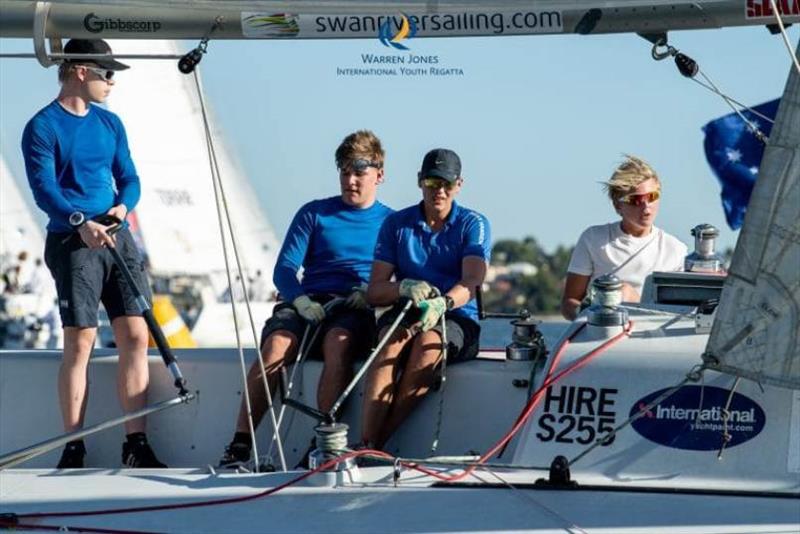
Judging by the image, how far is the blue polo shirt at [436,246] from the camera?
6512 mm

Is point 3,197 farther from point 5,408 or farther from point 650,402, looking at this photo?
point 650,402

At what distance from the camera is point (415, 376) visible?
6336 mm

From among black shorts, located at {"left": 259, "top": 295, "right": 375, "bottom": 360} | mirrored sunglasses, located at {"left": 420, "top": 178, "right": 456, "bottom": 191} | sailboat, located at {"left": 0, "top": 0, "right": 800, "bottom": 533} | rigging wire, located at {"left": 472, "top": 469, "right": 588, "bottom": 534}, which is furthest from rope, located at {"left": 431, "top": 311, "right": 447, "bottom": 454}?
rigging wire, located at {"left": 472, "top": 469, "right": 588, "bottom": 534}

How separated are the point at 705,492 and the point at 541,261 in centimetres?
2548

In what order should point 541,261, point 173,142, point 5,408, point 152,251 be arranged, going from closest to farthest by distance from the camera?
point 5,408 → point 173,142 → point 152,251 → point 541,261

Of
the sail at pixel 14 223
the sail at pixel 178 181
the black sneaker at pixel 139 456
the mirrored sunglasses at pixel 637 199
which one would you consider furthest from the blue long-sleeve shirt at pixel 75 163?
the sail at pixel 14 223

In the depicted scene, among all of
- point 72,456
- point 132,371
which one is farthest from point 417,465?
point 72,456

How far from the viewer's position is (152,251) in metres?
25.7

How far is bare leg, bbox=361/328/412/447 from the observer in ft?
20.5

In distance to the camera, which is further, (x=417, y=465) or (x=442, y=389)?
(x=442, y=389)

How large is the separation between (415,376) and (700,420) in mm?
1149

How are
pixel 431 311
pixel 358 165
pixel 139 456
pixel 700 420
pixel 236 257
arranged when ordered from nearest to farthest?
pixel 700 420
pixel 236 257
pixel 431 311
pixel 139 456
pixel 358 165

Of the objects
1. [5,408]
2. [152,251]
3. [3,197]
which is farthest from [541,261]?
[5,408]

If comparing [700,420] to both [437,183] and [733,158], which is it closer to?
[437,183]
